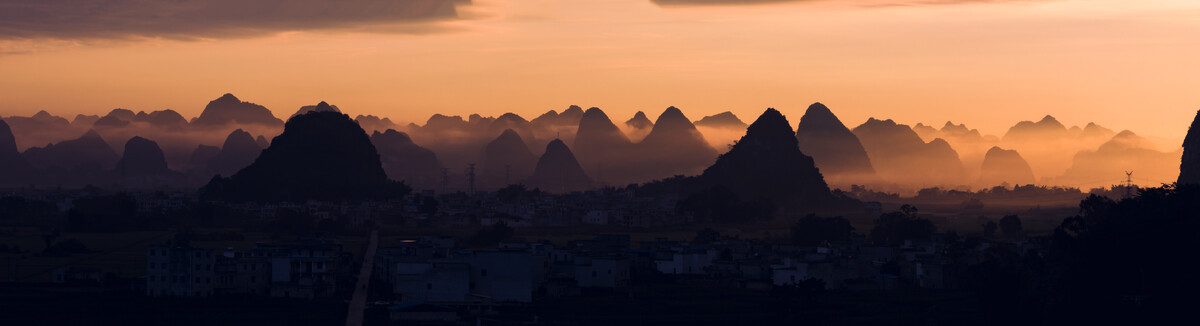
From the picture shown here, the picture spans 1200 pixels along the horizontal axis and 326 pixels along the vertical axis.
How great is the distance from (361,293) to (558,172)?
135 metres

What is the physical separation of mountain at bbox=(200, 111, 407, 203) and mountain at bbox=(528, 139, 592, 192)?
58.4 m

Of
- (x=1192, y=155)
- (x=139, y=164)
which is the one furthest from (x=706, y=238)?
(x=139, y=164)

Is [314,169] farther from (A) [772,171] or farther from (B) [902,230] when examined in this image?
(B) [902,230]

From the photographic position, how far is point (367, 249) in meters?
71.1

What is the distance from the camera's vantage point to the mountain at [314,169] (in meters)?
113

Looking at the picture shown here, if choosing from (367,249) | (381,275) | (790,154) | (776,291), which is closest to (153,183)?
(790,154)

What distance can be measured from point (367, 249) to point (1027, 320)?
3790cm

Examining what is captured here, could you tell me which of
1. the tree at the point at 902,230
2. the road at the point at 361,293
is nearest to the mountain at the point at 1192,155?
the tree at the point at 902,230

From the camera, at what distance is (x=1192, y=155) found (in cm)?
9275

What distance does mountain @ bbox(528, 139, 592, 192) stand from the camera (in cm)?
18288

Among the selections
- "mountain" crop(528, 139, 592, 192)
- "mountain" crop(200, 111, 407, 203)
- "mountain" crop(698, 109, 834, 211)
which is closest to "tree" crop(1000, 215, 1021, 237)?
"mountain" crop(698, 109, 834, 211)

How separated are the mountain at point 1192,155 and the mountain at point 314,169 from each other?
57.3m

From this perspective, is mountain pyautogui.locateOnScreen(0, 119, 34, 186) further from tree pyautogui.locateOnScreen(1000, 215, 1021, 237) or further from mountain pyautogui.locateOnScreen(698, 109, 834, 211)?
tree pyautogui.locateOnScreen(1000, 215, 1021, 237)

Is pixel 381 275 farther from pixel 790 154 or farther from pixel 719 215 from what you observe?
pixel 790 154
